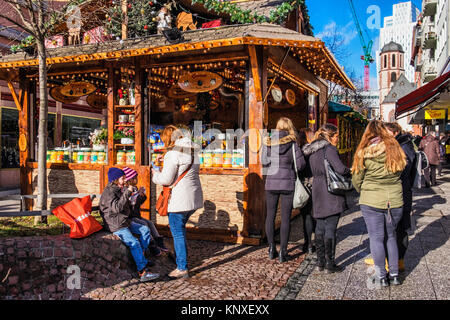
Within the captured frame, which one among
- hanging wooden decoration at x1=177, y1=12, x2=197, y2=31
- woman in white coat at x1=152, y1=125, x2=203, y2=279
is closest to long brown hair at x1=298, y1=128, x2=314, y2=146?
woman in white coat at x1=152, y1=125, x2=203, y2=279

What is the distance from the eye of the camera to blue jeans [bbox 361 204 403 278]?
4086 millimetres

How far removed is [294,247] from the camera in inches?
232

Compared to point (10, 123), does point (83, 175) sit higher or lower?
lower

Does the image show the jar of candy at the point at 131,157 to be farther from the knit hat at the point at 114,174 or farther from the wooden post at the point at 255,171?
the knit hat at the point at 114,174

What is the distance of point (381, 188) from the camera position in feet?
13.2

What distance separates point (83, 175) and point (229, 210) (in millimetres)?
3232

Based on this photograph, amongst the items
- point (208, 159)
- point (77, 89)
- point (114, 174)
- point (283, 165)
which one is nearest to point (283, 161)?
point (283, 165)

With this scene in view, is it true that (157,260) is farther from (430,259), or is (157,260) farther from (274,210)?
(430,259)

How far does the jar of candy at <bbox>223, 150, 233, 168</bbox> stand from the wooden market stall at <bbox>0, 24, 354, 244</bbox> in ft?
0.06

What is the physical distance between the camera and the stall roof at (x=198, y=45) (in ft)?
18.1

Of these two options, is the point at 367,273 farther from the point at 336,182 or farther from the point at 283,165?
the point at 283,165

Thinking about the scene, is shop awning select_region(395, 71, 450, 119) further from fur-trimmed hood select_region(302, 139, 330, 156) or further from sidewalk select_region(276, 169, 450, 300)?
fur-trimmed hood select_region(302, 139, 330, 156)
